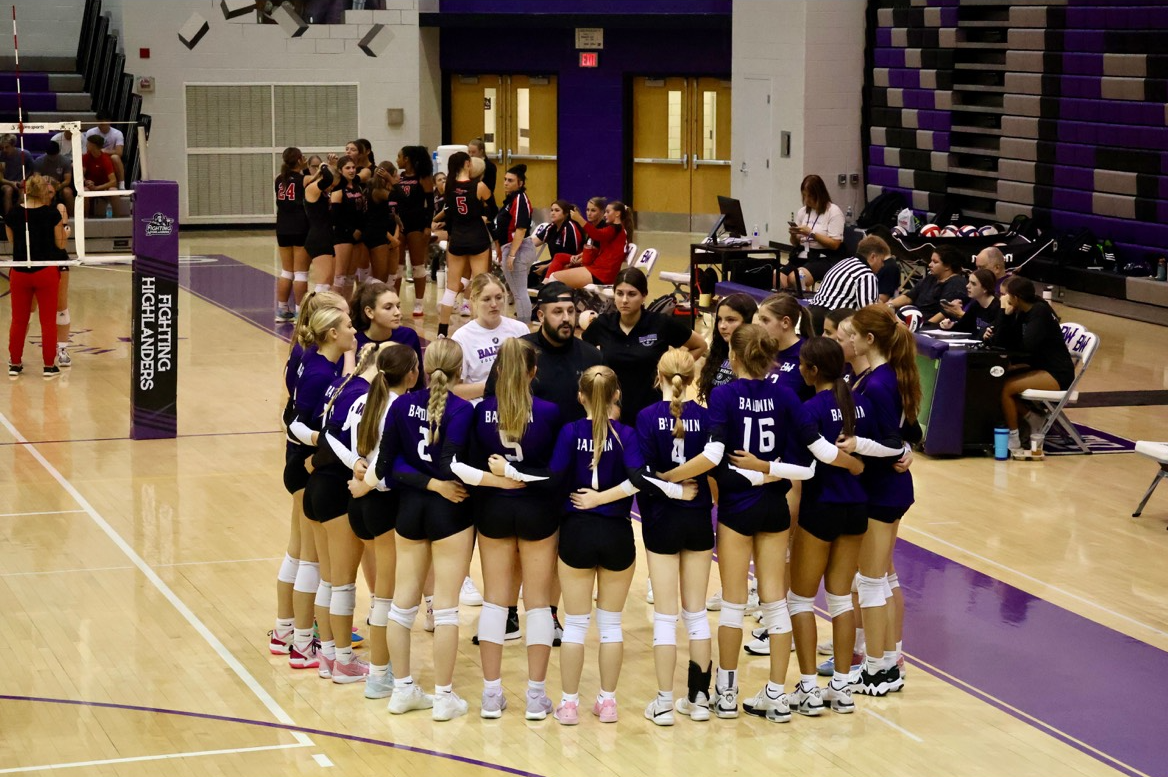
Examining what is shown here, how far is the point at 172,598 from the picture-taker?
8.32m

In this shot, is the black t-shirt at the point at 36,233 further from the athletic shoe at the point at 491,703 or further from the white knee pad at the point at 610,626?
the white knee pad at the point at 610,626

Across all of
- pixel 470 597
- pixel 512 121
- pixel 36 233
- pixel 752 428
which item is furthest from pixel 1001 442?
pixel 512 121

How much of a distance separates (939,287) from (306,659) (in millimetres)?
7255

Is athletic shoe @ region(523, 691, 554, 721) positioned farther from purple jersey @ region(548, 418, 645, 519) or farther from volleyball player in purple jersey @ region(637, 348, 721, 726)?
purple jersey @ region(548, 418, 645, 519)

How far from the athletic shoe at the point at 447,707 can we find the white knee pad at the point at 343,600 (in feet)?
1.94

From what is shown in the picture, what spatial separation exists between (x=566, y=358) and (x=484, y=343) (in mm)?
806

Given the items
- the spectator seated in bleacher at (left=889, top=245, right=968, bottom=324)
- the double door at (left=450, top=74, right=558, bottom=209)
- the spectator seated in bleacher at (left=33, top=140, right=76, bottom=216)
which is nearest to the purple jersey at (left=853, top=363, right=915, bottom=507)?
the spectator seated in bleacher at (left=889, top=245, right=968, bottom=324)

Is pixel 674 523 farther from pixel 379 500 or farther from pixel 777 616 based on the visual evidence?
pixel 379 500

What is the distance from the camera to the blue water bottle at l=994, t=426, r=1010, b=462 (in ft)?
37.6

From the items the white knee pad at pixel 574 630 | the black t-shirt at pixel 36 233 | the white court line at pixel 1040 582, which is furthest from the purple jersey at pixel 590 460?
the black t-shirt at pixel 36 233

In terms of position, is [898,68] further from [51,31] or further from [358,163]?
[51,31]

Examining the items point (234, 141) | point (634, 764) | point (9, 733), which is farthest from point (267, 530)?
point (234, 141)

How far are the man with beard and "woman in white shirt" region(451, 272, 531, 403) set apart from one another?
572 millimetres

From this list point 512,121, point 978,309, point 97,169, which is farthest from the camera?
point 512,121
